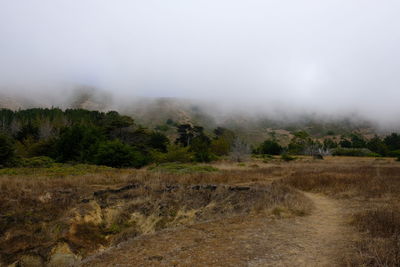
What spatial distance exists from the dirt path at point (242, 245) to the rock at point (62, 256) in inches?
143

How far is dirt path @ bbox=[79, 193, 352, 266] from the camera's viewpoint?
15.7 ft

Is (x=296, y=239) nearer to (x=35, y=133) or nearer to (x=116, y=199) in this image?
(x=116, y=199)

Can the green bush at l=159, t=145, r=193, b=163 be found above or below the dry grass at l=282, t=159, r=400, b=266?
below

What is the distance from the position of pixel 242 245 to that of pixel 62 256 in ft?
21.9

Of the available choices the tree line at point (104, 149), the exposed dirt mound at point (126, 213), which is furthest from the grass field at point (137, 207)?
the tree line at point (104, 149)

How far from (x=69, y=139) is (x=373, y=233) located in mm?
34653

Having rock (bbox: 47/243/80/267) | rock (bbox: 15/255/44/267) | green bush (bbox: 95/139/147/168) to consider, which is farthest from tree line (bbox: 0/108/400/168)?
rock (bbox: 15/255/44/267)

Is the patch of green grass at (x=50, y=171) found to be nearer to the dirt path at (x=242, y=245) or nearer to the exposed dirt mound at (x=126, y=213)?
the exposed dirt mound at (x=126, y=213)

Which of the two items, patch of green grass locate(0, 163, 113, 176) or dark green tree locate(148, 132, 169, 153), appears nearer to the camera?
patch of green grass locate(0, 163, 113, 176)

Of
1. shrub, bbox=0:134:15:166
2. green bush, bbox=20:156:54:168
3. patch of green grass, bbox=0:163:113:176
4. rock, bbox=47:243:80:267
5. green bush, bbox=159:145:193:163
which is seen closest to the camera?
rock, bbox=47:243:80:267

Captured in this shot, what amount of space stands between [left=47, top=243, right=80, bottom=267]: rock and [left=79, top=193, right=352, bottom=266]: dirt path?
11.9 ft

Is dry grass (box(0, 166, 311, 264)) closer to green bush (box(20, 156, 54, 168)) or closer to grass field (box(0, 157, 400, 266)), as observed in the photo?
grass field (box(0, 157, 400, 266))

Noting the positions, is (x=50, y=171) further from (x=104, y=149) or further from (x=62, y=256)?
(x=62, y=256)

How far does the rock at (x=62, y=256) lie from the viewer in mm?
8047
